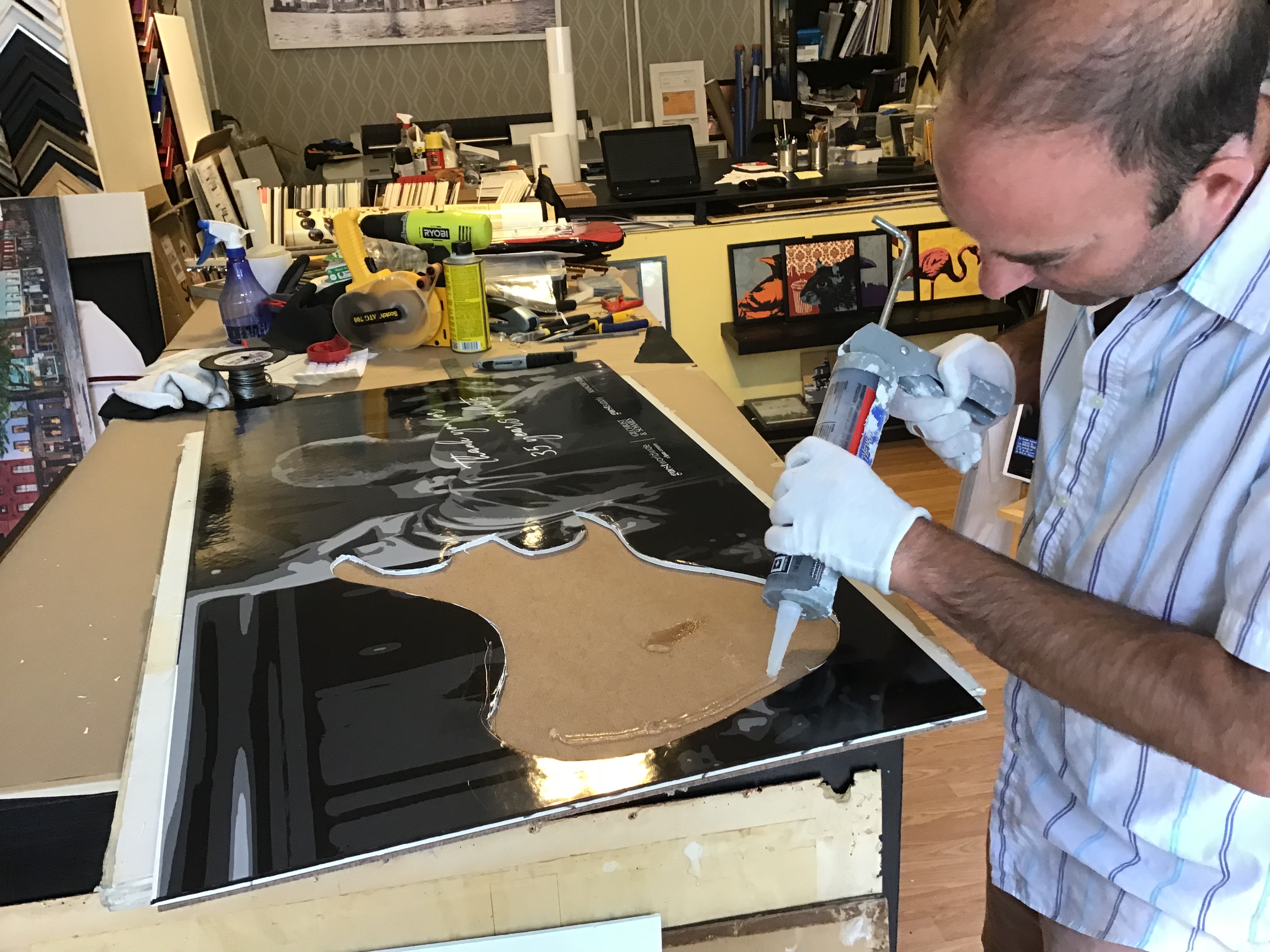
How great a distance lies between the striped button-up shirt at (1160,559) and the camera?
0.68 meters

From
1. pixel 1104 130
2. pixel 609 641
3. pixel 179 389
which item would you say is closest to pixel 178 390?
pixel 179 389

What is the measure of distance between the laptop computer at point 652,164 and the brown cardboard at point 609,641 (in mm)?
1912

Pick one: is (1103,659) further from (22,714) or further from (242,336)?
(242,336)

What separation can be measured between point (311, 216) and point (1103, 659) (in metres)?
2.26

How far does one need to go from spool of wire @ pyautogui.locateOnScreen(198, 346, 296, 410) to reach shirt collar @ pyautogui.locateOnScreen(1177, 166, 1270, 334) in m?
1.24

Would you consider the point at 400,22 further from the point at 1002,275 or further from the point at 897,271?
the point at 1002,275

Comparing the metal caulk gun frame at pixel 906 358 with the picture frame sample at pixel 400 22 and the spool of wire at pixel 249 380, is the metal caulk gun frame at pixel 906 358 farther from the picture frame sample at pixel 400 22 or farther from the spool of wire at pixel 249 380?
the picture frame sample at pixel 400 22

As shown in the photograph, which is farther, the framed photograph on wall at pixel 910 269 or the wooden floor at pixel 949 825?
the framed photograph on wall at pixel 910 269

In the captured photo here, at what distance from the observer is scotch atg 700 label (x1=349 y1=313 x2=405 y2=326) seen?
1.69 metres

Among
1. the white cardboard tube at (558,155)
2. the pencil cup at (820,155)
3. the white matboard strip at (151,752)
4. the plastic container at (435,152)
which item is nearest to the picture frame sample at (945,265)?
the pencil cup at (820,155)

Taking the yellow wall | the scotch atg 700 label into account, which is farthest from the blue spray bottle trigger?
the yellow wall

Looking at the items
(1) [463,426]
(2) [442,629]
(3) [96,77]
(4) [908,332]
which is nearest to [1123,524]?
(2) [442,629]

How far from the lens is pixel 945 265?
2957mm

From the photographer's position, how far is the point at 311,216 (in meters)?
2.44
